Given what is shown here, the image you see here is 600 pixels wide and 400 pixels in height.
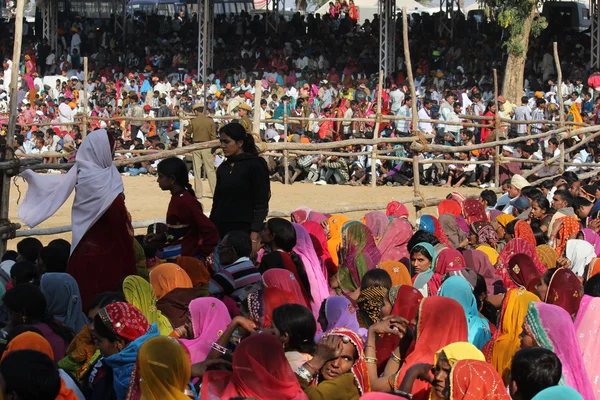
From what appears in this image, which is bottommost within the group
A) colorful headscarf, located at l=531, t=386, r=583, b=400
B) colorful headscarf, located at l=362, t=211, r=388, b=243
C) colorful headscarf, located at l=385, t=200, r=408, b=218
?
colorful headscarf, located at l=385, t=200, r=408, b=218

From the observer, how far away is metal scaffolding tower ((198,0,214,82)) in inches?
890

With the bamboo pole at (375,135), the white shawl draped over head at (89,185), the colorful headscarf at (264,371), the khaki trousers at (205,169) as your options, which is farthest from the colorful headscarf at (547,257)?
the bamboo pole at (375,135)

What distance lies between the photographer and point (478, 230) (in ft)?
26.9

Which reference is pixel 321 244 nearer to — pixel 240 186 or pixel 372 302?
pixel 240 186

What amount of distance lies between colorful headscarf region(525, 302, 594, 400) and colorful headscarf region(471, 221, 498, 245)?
3.63 meters

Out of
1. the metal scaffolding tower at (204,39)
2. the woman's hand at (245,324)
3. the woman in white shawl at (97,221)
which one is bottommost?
the woman's hand at (245,324)

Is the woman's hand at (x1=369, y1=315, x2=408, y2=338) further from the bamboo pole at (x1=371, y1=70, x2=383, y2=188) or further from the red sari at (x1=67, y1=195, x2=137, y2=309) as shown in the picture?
the bamboo pole at (x1=371, y1=70, x2=383, y2=188)

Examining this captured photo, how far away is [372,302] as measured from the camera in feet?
17.5

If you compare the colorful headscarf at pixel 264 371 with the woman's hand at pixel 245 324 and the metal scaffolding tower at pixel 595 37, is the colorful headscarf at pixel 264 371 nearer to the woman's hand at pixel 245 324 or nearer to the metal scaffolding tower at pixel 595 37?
the woman's hand at pixel 245 324

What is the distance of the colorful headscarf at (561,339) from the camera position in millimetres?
4230

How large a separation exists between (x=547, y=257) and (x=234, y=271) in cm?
282

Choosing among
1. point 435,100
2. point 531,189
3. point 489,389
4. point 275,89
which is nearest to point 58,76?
point 275,89

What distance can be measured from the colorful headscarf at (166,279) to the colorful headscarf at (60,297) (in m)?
0.46

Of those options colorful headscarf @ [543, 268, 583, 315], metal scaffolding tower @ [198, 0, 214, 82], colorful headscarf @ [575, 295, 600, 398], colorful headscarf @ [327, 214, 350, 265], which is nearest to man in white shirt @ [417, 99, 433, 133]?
metal scaffolding tower @ [198, 0, 214, 82]
